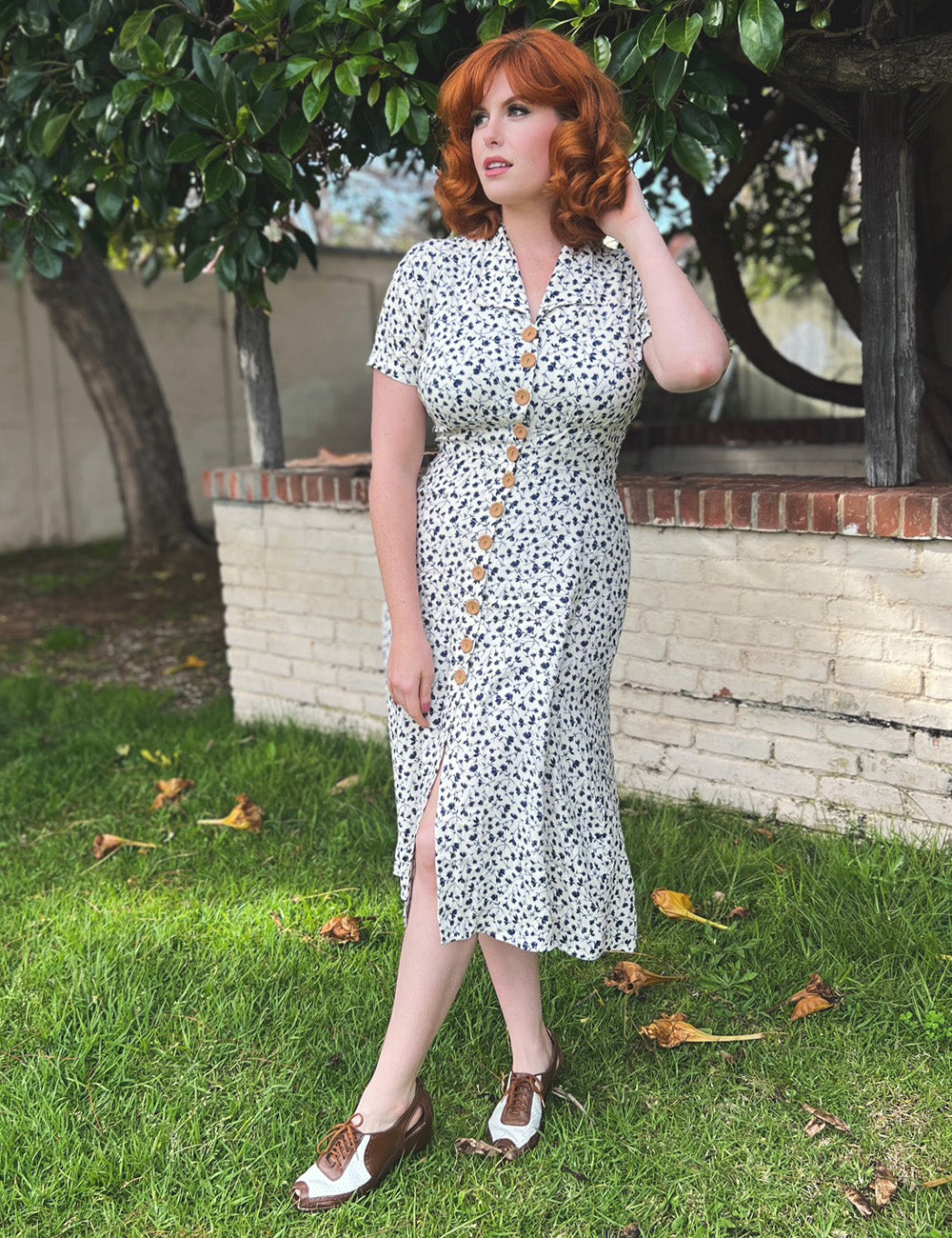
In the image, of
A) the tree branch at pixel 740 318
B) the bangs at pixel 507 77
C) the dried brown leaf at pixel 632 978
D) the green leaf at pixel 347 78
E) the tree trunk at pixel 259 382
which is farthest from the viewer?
the tree branch at pixel 740 318

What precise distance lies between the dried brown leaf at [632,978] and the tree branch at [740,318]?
9.26ft

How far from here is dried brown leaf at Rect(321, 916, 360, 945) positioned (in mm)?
3020

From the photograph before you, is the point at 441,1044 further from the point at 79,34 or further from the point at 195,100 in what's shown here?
the point at 79,34

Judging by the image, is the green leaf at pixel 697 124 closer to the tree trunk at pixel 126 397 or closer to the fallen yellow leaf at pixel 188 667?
the fallen yellow leaf at pixel 188 667

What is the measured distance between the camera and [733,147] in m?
3.02

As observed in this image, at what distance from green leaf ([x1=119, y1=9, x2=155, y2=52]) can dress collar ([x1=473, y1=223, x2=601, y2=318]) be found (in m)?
1.49

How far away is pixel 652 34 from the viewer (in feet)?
8.46

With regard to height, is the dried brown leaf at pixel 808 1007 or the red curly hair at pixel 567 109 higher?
the red curly hair at pixel 567 109

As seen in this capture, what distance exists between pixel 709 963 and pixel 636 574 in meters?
1.22

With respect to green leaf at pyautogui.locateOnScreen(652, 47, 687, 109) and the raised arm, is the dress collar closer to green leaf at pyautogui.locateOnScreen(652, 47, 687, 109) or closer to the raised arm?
the raised arm

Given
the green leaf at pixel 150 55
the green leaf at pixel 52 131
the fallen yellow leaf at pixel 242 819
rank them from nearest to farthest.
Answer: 1. the green leaf at pixel 150 55
2. the green leaf at pixel 52 131
3. the fallen yellow leaf at pixel 242 819

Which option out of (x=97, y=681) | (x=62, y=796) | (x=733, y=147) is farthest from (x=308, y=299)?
(x=733, y=147)

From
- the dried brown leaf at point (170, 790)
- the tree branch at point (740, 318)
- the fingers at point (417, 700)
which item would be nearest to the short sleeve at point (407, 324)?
the fingers at point (417, 700)

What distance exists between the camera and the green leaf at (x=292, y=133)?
3213 millimetres
